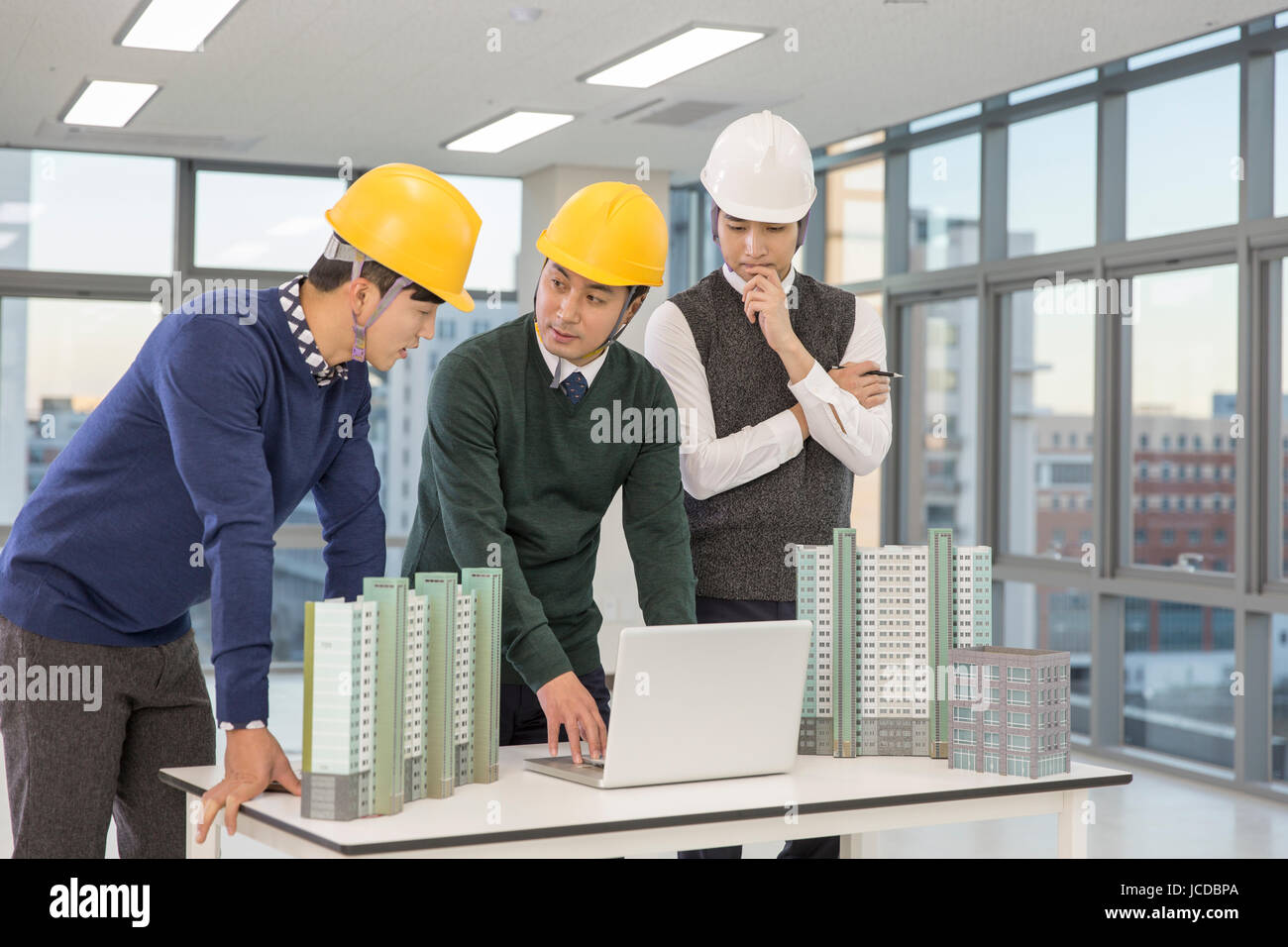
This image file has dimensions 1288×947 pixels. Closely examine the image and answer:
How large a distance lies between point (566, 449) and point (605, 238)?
361 millimetres

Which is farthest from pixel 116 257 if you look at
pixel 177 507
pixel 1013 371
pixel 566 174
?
pixel 177 507

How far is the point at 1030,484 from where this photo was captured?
21.8ft

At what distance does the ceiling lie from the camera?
4.99 meters

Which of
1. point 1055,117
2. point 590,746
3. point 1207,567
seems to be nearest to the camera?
point 590,746

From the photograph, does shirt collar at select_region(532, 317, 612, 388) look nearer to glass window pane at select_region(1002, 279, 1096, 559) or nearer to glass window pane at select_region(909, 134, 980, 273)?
glass window pane at select_region(1002, 279, 1096, 559)

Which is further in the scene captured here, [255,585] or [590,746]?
[590,746]

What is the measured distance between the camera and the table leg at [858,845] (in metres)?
2.56

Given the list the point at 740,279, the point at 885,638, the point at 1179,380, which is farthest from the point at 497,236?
the point at 885,638

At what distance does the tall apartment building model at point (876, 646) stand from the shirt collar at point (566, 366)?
46cm

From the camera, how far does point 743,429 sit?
2.59 meters

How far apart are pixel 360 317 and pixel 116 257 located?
669cm

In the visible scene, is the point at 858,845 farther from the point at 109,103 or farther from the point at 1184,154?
the point at 109,103

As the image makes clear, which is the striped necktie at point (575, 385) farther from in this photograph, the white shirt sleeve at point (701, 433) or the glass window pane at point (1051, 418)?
the glass window pane at point (1051, 418)
